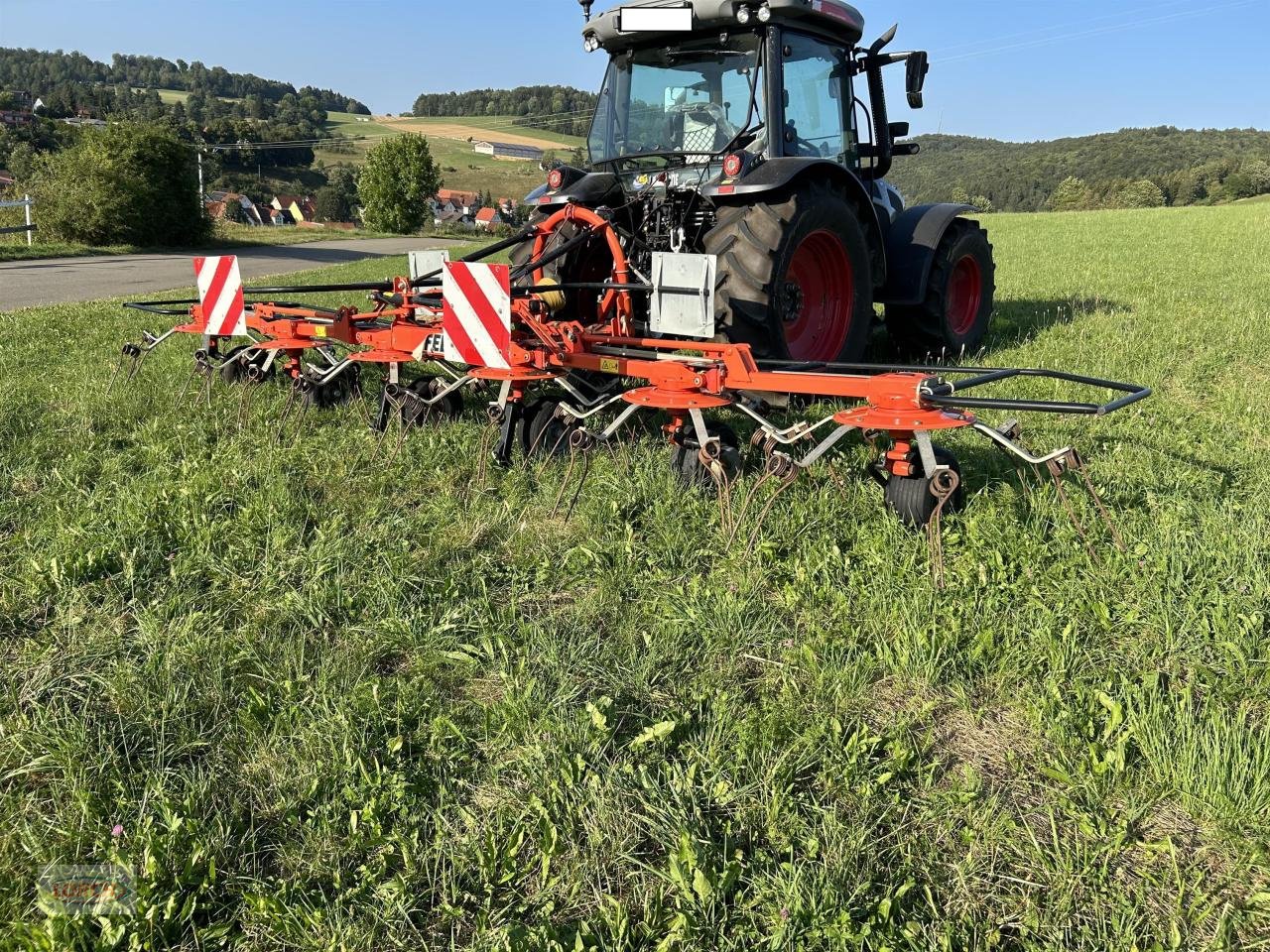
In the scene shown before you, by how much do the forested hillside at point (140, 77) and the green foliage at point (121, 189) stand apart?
8525 cm

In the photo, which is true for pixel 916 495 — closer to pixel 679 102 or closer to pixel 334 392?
pixel 679 102

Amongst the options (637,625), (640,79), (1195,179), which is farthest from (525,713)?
(1195,179)

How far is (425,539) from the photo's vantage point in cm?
328

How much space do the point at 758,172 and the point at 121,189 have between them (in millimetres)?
23819

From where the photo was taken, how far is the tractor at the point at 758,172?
14.9 ft

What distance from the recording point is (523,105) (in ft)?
315

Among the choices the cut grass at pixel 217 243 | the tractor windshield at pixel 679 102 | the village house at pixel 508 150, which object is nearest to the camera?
the tractor windshield at pixel 679 102

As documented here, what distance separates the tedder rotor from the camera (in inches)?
124

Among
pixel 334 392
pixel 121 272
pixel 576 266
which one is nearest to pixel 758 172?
pixel 576 266

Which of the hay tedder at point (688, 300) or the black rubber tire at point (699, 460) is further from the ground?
the hay tedder at point (688, 300)

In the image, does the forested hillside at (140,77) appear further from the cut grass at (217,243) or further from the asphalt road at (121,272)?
the asphalt road at (121,272)

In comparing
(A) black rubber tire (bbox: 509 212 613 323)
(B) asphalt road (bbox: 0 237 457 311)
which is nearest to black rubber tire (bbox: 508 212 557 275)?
(A) black rubber tire (bbox: 509 212 613 323)

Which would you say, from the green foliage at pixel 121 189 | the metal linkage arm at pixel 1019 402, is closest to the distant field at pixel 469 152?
the green foliage at pixel 121 189

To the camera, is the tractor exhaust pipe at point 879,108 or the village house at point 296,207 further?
the village house at point 296,207
